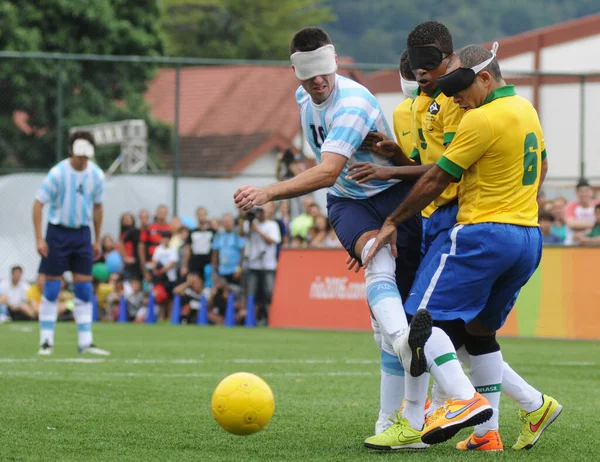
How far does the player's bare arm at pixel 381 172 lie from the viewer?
6.21 m

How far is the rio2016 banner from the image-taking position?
14.6m

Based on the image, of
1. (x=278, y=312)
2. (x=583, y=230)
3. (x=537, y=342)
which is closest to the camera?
(x=537, y=342)

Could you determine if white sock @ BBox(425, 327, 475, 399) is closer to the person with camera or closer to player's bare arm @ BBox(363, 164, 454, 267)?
player's bare arm @ BBox(363, 164, 454, 267)

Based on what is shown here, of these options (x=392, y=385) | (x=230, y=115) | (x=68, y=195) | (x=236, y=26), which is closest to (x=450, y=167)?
(x=392, y=385)

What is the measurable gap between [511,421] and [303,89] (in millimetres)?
2590

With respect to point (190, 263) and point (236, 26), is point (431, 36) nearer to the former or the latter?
point (190, 263)

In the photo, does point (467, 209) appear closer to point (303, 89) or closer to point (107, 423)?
point (303, 89)

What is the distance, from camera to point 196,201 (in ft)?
73.2

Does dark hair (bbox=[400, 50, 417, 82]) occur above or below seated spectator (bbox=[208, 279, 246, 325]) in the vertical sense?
above

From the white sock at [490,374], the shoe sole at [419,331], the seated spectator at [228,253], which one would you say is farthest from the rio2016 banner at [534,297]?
the shoe sole at [419,331]

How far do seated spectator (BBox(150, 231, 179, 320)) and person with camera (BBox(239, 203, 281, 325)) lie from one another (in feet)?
6.70

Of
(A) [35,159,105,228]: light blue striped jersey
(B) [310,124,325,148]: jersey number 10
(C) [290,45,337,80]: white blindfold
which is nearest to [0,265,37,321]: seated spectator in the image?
(A) [35,159,105,228]: light blue striped jersey

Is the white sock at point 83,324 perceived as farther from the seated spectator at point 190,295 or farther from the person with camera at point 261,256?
the seated spectator at point 190,295

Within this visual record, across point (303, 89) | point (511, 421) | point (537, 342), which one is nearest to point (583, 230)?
point (537, 342)
